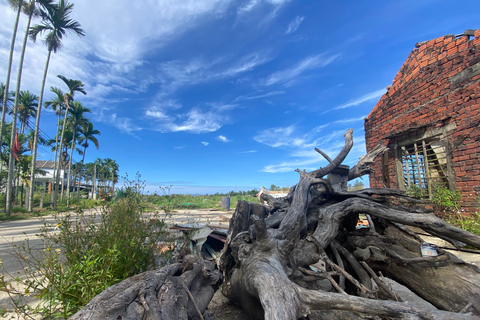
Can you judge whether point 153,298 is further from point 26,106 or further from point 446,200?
point 26,106

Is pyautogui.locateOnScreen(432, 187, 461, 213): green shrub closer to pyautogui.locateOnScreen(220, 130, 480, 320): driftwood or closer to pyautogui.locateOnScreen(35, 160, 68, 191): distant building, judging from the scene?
pyautogui.locateOnScreen(220, 130, 480, 320): driftwood

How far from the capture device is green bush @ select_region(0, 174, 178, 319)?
6.48 ft

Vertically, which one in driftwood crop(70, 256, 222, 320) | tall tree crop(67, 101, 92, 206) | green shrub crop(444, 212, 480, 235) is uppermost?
tall tree crop(67, 101, 92, 206)

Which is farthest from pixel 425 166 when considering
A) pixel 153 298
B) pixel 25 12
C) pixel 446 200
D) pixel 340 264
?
pixel 25 12

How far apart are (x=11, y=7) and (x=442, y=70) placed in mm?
24676

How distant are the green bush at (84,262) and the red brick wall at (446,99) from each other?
25.9 feet

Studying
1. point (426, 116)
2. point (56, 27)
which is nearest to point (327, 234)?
point (426, 116)

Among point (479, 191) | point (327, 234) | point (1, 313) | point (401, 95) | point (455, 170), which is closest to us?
point (1, 313)

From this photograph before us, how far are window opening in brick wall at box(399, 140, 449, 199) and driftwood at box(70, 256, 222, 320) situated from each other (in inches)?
309

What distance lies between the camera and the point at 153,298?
→ 1.66 meters

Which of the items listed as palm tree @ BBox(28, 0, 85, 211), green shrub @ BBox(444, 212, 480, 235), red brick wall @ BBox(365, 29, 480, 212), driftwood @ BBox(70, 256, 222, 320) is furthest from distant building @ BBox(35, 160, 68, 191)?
green shrub @ BBox(444, 212, 480, 235)

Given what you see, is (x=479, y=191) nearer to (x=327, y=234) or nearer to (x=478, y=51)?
(x=478, y=51)

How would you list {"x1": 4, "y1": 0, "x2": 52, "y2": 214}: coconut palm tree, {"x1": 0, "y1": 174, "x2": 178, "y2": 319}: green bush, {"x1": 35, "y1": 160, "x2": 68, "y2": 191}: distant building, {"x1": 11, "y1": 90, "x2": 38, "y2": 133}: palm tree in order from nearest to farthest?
{"x1": 0, "y1": 174, "x2": 178, "y2": 319}: green bush
{"x1": 4, "y1": 0, "x2": 52, "y2": 214}: coconut palm tree
{"x1": 11, "y1": 90, "x2": 38, "y2": 133}: palm tree
{"x1": 35, "y1": 160, "x2": 68, "y2": 191}: distant building

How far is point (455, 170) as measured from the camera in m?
6.17
